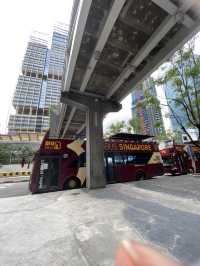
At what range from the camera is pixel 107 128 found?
27062mm

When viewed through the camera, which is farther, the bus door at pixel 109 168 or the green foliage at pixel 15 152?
the green foliage at pixel 15 152

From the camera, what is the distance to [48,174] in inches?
323

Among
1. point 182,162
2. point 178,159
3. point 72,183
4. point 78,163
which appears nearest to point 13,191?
point 72,183

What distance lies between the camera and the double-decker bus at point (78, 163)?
8.15 m

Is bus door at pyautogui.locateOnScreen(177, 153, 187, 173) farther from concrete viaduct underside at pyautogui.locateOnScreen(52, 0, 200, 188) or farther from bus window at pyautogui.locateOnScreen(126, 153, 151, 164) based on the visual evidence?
concrete viaduct underside at pyautogui.locateOnScreen(52, 0, 200, 188)

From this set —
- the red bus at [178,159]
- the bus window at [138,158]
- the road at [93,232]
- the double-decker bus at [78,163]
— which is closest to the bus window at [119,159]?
the double-decker bus at [78,163]

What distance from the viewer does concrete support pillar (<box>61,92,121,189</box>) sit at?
827cm

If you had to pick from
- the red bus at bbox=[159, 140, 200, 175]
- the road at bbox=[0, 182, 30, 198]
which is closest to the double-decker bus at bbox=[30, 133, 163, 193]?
the road at bbox=[0, 182, 30, 198]

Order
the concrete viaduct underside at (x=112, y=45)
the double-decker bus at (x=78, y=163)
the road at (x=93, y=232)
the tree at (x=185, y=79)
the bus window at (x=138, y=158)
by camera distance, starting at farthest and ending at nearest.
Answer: the tree at (x=185, y=79) → the bus window at (x=138, y=158) → the double-decker bus at (x=78, y=163) → the concrete viaduct underside at (x=112, y=45) → the road at (x=93, y=232)

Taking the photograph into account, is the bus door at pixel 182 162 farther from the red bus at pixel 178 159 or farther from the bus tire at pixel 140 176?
the bus tire at pixel 140 176

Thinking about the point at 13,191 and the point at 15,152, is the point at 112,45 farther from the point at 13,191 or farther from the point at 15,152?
the point at 15,152

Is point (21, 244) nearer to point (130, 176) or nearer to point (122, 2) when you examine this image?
point (122, 2)

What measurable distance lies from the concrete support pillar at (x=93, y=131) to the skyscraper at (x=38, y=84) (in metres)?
59.9

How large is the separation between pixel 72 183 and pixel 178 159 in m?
10.9
